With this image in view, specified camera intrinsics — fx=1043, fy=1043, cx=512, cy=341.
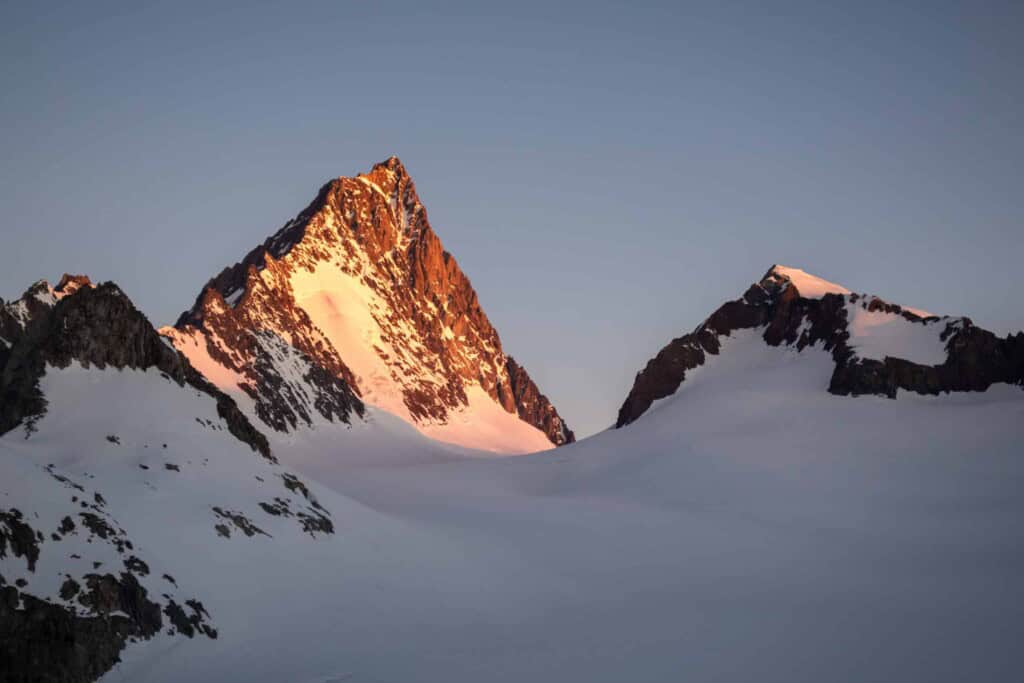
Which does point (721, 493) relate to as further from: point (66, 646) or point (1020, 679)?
point (66, 646)

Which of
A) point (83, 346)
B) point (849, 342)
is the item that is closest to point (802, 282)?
point (849, 342)

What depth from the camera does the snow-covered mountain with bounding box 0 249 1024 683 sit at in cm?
3241

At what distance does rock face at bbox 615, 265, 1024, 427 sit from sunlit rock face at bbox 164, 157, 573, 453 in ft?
141

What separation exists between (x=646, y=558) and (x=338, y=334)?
117223 mm

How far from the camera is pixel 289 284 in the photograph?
160m

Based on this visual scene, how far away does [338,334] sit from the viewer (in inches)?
6506

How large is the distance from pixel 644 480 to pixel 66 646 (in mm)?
54124

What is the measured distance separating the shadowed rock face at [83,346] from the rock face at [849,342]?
196 ft

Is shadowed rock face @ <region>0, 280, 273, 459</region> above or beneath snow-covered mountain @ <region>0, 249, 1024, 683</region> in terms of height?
above

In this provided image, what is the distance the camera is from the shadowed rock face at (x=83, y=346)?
1794 inches

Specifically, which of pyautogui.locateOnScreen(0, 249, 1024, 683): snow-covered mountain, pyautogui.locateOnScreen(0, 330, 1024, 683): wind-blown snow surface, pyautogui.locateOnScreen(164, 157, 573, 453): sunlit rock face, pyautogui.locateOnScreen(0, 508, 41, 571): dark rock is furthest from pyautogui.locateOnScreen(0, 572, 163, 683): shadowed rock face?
pyautogui.locateOnScreen(164, 157, 573, 453): sunlit rock face

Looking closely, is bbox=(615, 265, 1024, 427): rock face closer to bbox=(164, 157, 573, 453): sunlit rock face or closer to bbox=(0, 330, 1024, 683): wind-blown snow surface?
bbox=(0, 330, 1024, 683): wind-blown snow surface

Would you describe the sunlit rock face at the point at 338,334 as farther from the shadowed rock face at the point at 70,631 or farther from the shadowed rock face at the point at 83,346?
the shadowed rock face at the point at 70,631

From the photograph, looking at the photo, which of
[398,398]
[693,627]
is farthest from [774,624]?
[398,398]
